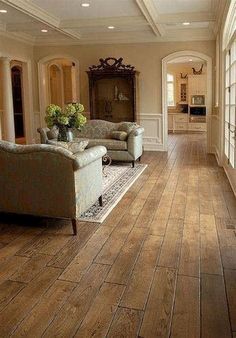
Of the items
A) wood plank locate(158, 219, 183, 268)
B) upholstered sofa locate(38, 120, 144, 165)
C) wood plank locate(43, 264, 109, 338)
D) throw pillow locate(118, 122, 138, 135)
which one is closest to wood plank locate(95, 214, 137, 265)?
wood plank locate(43, 264, 109, 338)

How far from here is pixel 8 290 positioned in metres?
2.47

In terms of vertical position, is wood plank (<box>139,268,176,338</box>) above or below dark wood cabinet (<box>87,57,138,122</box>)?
below

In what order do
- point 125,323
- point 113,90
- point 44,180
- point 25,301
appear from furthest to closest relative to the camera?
1. point 113,90
2. point 44,180
3. point 25,301
4. point 125,323

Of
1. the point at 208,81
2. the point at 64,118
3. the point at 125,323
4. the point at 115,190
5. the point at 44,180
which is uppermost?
the point at 208,81

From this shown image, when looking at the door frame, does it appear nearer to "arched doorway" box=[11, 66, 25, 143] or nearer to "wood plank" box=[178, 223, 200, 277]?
"arched doorway" box=[11, 66, 25, 143]

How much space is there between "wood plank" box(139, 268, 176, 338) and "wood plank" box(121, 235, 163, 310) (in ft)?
0.16

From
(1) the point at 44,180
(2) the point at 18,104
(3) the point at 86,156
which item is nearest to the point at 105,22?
(3) the point at 86,156

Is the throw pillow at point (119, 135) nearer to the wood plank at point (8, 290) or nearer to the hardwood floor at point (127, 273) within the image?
the hardwood floor at point (127, 273)

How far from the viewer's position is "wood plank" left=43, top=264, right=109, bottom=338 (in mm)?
2027

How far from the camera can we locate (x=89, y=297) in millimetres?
2373

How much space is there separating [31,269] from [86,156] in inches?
48.7

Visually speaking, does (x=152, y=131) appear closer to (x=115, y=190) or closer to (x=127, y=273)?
(x=115, y=190)

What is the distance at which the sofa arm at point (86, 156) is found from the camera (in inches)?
130

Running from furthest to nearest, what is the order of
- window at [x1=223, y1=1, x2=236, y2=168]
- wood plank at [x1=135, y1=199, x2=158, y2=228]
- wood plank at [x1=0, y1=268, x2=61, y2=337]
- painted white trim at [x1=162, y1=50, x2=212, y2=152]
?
painted white trim at [x1=162, y1=50, x2=212, y2=152]
window at [x1=223, y1=1, x2=236, y2=168]
wood plank at [x1=135, y1=199, x2=158, y2=228]
wood plank at [x1=0, y1=268, x2=61, y2=337]
